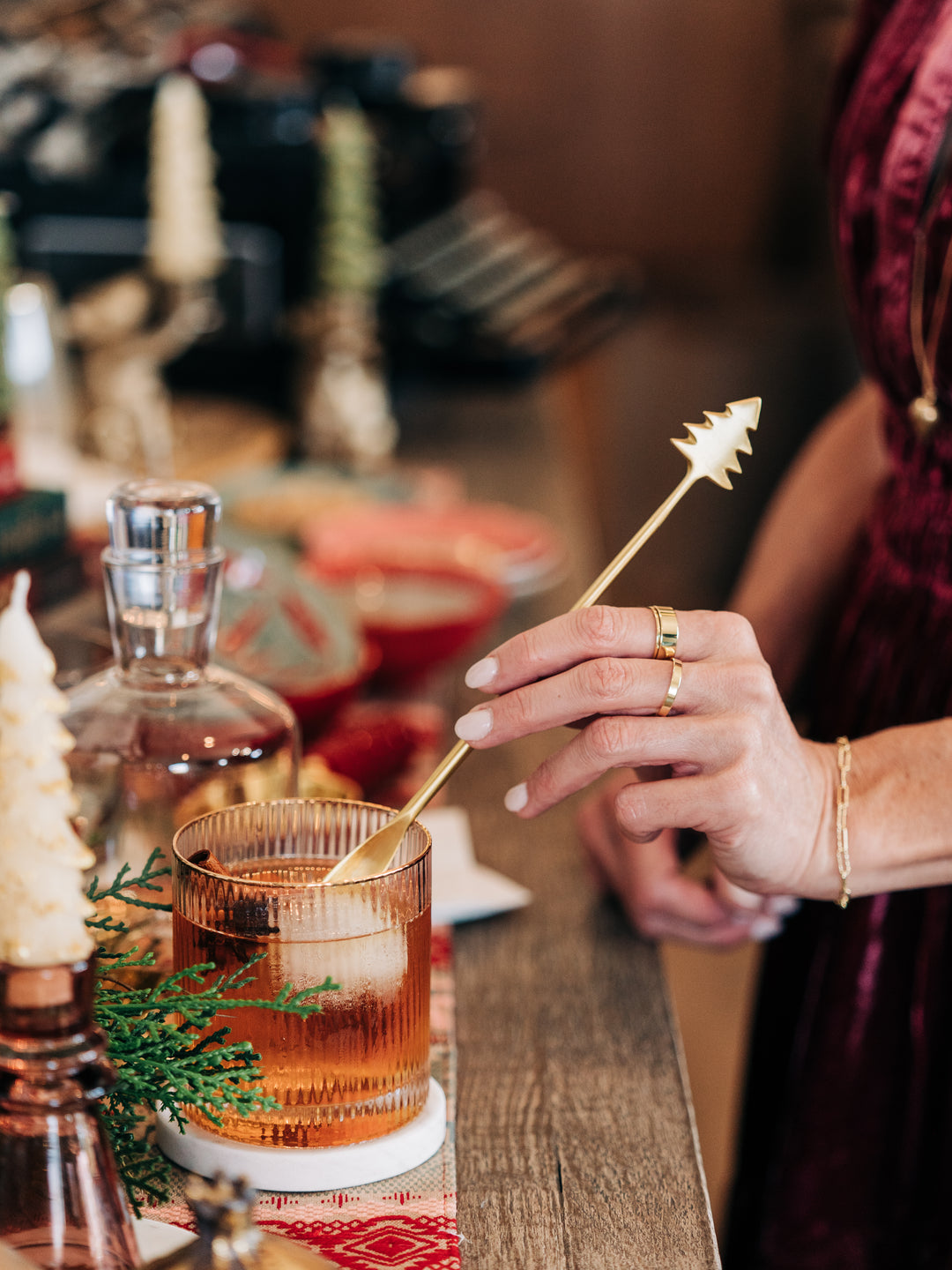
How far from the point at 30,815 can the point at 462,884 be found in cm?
56

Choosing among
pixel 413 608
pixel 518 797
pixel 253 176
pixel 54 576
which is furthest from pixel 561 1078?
pixel 253 176

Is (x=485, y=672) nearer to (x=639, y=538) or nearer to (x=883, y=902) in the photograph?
(x=639, y=538)

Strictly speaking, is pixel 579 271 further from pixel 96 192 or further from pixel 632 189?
pixel 96 192

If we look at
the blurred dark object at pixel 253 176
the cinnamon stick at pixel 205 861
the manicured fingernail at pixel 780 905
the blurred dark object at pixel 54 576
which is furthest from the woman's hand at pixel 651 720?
the blurred dark object at pixel 253 176

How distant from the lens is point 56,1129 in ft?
1.53

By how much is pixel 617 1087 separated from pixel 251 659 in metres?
0.48

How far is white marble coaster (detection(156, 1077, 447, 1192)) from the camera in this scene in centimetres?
63

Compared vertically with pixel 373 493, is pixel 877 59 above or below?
above

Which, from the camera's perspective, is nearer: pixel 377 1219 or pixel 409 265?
pixel 377 1219

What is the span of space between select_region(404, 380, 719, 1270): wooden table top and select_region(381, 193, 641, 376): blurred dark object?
4.90 ft

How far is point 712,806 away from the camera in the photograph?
0.69 m

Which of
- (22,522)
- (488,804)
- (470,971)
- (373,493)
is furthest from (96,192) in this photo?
(470,971)

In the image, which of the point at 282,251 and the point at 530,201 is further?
the point at 530,201

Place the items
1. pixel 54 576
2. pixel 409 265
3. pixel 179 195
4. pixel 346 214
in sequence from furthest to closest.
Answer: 1. pixel 409 265
2. pixel 346 214
3. pixel 179 195
4. pixel 54 576
